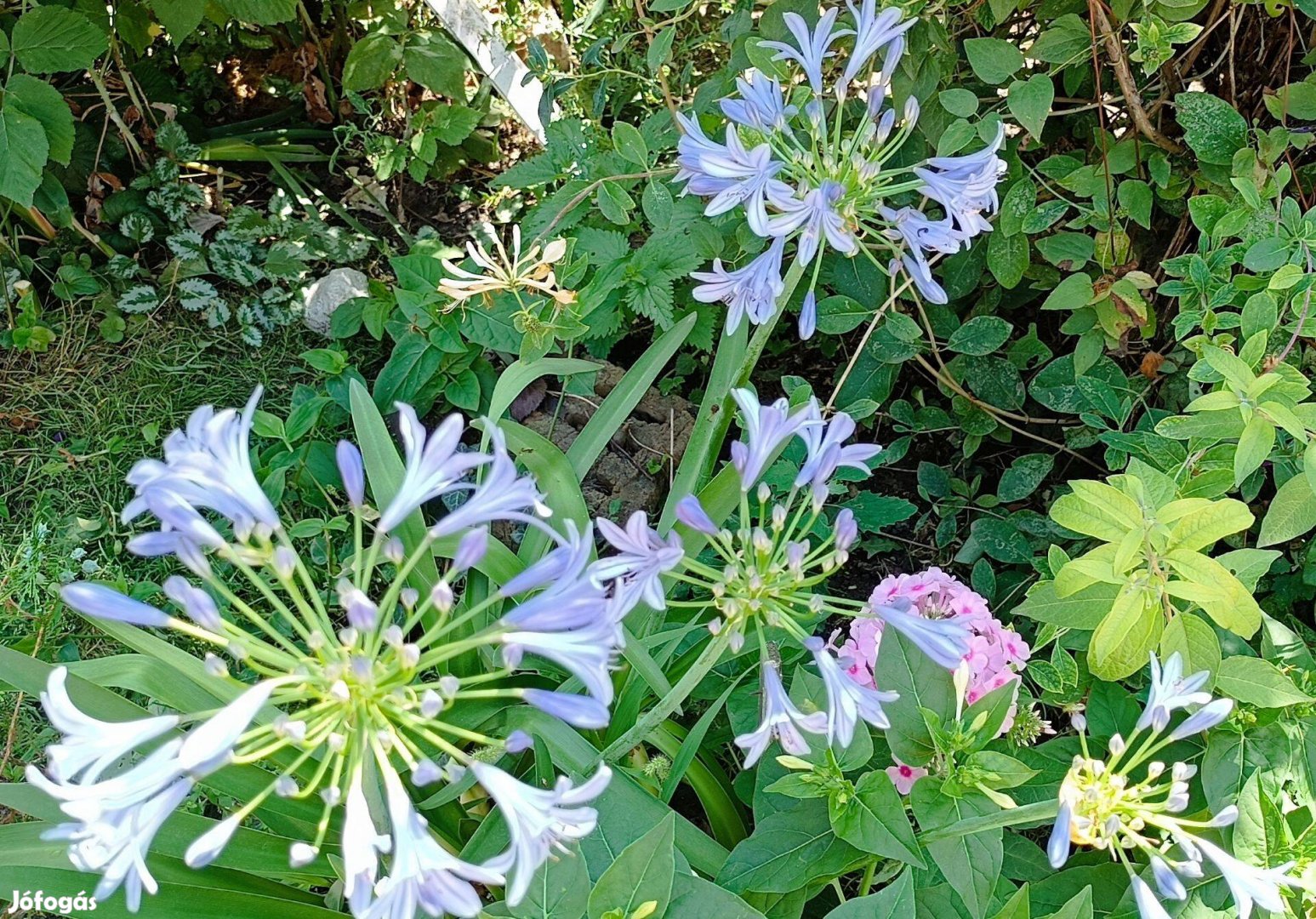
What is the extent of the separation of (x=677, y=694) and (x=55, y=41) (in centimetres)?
212

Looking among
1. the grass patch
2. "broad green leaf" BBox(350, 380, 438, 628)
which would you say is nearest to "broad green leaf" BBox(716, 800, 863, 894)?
"broad green leaf" BBox(350, 380, 438, 628)

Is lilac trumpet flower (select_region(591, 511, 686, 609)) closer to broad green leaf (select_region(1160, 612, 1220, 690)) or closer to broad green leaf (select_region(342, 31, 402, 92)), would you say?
broad green leaf (select_region(1160, 612, 1220, 690))

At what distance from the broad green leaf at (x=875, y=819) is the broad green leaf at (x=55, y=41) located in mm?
2204

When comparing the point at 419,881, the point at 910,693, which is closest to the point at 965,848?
the point at 910,693

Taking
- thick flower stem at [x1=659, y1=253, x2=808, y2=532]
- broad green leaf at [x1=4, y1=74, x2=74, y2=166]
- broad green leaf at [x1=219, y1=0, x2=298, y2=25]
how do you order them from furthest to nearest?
1. broad green leaf at [x1=219, y1=0, x2=298, y2=25]
2. broad green leaf at [x1=4, y1=74, x2=74, y2=166]
3. thick flower stem at [x1=659, y1=253, x2=808, y2=532]

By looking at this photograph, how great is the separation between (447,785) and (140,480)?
73cm

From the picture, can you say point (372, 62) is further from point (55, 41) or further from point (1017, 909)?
point (1017, 909)

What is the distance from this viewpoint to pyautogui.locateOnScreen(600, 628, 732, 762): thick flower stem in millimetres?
1055

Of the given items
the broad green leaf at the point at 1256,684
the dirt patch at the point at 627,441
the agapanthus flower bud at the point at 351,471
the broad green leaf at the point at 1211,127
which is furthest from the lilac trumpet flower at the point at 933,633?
the dirt patch at the point at 627,441

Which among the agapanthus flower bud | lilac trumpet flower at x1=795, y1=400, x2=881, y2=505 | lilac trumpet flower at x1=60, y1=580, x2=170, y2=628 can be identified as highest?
the agapanthus flower bud

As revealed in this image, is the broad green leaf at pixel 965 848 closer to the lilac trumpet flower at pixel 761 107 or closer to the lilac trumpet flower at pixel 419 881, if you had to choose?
the lilac trumpet flower at pixel 419 881

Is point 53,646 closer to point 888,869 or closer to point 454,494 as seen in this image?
point 454,494

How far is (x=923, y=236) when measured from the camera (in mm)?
1269

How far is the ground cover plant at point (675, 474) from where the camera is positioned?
916mm
